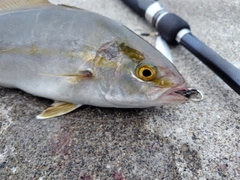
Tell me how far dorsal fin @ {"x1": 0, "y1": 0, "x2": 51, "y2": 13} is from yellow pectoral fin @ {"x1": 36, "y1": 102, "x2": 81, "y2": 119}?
563 millimetres

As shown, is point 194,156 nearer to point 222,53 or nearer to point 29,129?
point 29,129

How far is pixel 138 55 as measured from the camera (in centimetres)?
145

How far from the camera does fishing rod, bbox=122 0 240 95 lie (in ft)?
5.40

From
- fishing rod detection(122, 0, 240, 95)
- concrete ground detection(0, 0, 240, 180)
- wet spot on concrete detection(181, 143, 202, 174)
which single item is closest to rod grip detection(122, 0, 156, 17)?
fishing rod detection(122, 0, 240, 95)

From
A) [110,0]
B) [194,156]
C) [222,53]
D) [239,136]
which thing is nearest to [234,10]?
[222,53]

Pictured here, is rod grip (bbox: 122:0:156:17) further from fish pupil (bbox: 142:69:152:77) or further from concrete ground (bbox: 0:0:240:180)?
fish pupil (bbox: 142:69:152:77)

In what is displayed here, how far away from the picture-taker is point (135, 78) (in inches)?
56.2

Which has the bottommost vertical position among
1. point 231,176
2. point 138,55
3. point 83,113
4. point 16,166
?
point 16,166

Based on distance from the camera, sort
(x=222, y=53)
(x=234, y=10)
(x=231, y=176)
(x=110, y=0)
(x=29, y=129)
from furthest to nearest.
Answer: (x=110, y=0)
(x=234, y=10)
(x=222, y=53)
(x=29, y=129)
(x=231, y=176)

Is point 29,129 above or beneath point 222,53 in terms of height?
beneath

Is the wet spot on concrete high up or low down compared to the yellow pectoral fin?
up

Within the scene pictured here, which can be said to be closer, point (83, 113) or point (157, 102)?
point (157, 102)

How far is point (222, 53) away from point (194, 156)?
36.3 inches

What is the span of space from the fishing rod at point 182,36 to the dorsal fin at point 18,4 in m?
0.83
